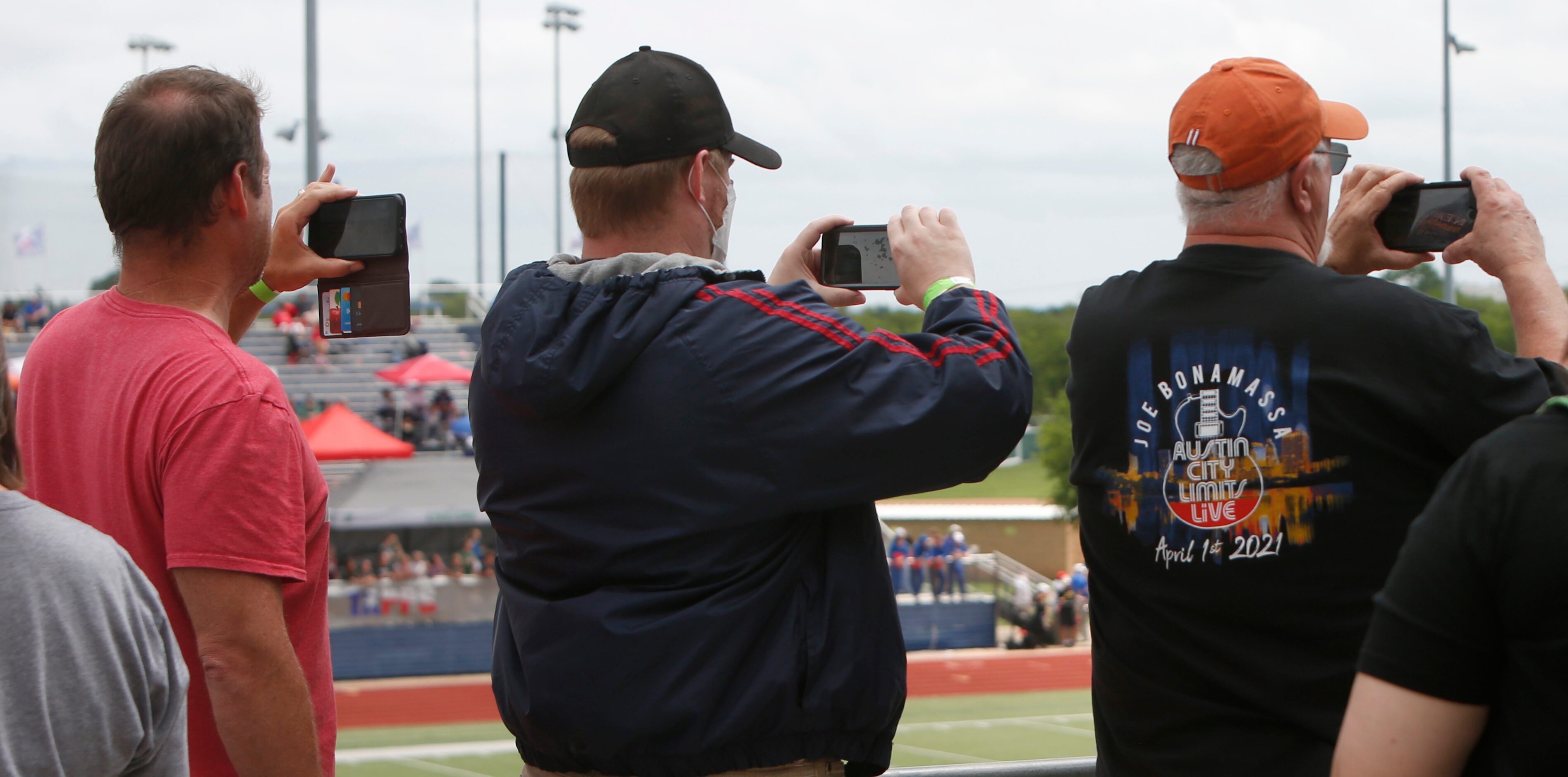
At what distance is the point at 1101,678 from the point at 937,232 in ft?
2.20

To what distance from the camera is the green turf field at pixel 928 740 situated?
46.1ft

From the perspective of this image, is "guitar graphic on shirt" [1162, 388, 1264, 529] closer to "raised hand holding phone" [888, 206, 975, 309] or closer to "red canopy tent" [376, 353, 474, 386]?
"raised hand holding phone" [888, 206, 975, 309]

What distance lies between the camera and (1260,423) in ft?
5.37

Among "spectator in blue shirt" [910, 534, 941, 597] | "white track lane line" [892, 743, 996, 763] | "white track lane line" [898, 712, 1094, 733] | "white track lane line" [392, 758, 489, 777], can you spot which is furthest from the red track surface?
"white track lane line" [892, 743, 996, 763]

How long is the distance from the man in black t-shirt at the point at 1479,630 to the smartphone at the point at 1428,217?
836 mm

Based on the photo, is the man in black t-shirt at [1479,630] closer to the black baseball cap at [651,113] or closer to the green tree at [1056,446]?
the black baseball cap at [651,113]

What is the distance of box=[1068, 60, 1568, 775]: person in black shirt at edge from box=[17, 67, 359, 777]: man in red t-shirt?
108 centimetres

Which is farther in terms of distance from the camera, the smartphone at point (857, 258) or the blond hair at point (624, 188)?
the smartphone at point (857, 258)

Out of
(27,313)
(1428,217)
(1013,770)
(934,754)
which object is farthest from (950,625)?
(27,313)

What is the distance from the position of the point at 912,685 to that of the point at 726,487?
18.4 metres

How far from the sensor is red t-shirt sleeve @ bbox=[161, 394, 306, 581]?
1.60 meters

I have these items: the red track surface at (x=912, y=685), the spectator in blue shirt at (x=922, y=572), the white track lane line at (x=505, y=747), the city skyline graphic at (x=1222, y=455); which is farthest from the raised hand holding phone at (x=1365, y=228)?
the spectator in blue shirt at (x=922, y=572)

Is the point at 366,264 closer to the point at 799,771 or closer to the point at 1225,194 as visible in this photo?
the point at 799,771

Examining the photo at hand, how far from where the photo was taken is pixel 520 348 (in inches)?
62.6
